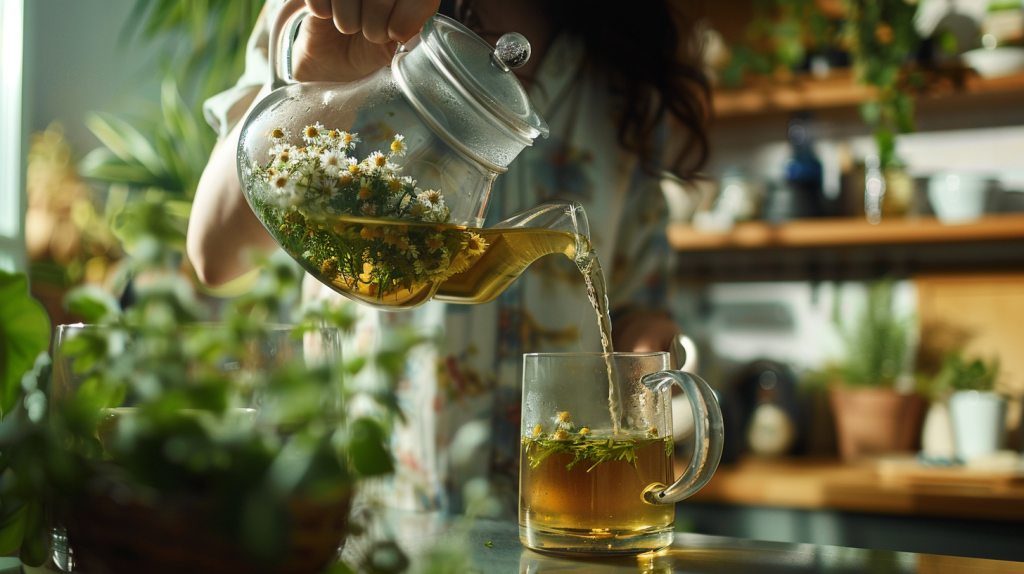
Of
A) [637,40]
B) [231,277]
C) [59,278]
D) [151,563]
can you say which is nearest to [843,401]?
[637,40]

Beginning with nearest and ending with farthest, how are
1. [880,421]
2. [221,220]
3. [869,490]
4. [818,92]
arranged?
[221,220] → [869,490] → [880,421] → [818,92]

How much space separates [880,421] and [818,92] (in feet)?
2.67

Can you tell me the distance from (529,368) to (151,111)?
6.03 feet

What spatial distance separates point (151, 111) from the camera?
2031 millimetres

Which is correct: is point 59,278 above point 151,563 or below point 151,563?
above

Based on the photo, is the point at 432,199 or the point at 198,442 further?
the point at 432,199

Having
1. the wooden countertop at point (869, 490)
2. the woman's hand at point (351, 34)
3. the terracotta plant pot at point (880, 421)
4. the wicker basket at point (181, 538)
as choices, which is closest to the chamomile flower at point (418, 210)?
the woman's hand at point (351, 34)

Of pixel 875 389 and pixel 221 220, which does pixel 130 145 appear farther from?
pixel 875 389

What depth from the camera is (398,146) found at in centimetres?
48

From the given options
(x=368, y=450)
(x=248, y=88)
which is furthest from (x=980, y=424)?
(x=368, y=450)

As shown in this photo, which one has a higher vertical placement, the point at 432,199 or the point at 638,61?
the point at 638,61

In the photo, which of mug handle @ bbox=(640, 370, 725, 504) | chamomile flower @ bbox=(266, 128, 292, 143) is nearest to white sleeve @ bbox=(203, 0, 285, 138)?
chamomile flower @ bbox=(266, 128, 292, 143)

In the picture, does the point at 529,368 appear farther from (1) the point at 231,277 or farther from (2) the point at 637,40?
(2) the point at 637,40

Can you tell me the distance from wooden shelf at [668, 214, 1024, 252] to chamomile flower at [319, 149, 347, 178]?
1.51 m
